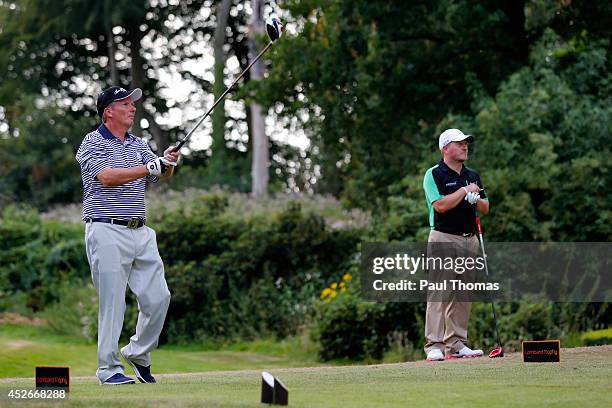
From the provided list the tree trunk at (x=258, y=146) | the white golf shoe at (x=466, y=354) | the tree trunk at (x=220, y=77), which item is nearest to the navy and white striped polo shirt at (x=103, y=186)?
the white golf shoe at (x=466, y=354)

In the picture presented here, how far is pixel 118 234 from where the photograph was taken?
8.33m

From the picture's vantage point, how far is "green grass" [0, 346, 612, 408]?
682 cm

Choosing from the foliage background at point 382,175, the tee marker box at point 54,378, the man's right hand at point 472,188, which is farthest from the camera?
the foliage background at point 382,175

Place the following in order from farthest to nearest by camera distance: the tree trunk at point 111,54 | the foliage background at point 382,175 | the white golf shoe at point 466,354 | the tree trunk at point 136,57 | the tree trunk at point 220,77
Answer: the tree trunk at point 136,57 < the tree trunk at point 111,54 < the tree trunk at point 220,77 < the foliage background at point 382,175 < the white golf shoe at point 466,354

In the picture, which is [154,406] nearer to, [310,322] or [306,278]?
[310,322]

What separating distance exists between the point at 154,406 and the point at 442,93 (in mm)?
13210

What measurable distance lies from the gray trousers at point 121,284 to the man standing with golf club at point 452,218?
2.90m

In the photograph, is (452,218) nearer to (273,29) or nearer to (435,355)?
(435,355)

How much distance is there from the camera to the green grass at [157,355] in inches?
578

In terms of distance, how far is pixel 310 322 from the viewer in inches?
685

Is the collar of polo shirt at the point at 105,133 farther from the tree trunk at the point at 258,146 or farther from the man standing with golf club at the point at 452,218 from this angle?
the tree trunk at the point at 258,146

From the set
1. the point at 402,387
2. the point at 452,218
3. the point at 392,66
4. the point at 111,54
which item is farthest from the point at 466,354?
the point at 111,54

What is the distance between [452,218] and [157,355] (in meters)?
7.27

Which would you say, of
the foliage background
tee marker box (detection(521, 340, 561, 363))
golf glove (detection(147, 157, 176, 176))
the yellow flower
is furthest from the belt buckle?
the yellow flower
